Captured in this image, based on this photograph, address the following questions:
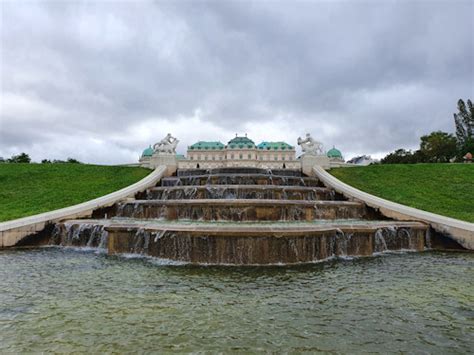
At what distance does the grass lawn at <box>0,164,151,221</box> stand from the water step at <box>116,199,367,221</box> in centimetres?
536

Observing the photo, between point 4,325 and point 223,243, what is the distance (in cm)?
515

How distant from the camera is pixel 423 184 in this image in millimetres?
19266

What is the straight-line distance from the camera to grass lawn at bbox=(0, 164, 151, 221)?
15830 mm

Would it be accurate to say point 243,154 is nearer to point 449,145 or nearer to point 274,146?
point 274,146

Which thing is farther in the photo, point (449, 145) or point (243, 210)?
point (449, 145)

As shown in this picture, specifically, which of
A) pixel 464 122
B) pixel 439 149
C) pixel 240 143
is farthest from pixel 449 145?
pixel 240 143

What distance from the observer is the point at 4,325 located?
469cm

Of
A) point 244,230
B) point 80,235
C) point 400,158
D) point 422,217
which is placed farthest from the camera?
point 400,158

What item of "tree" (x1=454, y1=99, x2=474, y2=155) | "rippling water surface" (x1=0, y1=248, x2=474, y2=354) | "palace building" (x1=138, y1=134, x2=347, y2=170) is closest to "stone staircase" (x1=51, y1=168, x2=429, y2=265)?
"rippling water surface" (x1=0, y1=248, x2=474, y2=354)

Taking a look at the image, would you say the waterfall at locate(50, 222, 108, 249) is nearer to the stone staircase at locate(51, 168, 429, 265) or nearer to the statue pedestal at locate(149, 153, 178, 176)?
the stone staircase at locate(51, 168, 429, 265)

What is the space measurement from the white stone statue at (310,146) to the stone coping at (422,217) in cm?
606

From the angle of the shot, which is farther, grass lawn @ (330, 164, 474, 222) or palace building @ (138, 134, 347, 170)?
palace building @ (138, 134, 347, 170)

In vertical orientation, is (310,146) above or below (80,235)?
above

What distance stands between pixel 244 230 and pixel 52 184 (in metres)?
15.5
